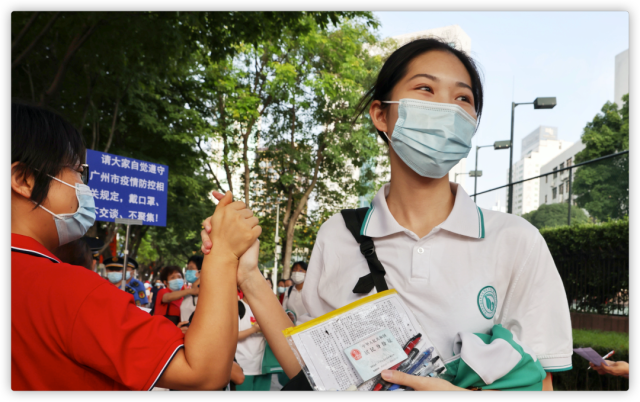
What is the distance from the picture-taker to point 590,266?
7855mm

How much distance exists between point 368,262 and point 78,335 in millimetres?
910

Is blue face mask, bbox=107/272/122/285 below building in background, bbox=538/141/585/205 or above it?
below

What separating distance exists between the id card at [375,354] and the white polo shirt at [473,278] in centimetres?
21

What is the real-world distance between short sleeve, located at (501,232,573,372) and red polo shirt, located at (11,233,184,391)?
1.04 meters

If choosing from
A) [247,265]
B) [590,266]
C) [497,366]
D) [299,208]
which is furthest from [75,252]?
[299,208]

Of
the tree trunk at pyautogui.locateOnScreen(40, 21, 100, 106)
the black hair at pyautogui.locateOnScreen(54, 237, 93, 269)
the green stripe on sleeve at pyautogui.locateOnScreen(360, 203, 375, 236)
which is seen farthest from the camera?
the tree trunk at pyautogui.locateOnScreen(40, 21, 100, 106)

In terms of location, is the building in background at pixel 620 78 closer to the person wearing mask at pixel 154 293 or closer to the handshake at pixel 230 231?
the person wearing mask at pixel 154 293

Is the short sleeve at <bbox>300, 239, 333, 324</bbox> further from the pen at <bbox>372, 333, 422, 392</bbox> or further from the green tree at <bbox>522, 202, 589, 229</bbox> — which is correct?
the green tree at <bbox>522, 202, 589, 229</bbox>

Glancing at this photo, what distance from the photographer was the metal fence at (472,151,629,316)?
7.14m

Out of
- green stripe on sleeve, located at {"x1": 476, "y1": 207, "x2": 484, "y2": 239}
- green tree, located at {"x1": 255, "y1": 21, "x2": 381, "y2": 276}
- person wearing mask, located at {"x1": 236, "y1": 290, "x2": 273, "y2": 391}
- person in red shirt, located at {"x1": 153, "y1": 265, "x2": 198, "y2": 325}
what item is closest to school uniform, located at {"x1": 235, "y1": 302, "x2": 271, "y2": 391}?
person wearing mask, located at {"x1": 236, "y1": 290, "x2": 273, "y2": 391}

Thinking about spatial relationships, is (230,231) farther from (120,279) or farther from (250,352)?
(120,279)

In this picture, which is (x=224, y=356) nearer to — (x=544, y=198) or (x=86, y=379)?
(x=86, y=379)

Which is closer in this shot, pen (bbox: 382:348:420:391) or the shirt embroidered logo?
pen (bbox: 382:348:420:391)
